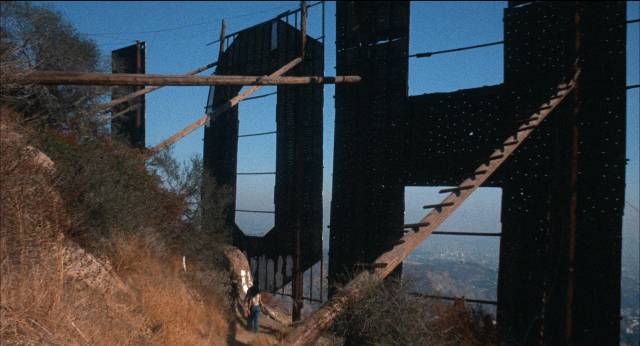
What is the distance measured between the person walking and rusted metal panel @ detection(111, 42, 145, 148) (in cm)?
720

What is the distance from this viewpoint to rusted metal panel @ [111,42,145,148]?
1512 cm

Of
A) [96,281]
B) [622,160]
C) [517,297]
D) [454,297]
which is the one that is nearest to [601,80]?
[622,160]

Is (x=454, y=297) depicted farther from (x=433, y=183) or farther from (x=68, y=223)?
(x=68, y=223)

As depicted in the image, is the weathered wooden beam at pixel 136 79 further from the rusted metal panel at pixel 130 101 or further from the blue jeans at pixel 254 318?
the rusted metal panel at pixel 130 101

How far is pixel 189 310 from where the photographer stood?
711cm

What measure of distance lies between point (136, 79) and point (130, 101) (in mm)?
10121

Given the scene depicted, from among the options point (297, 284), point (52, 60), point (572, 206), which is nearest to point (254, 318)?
point (297, 284)

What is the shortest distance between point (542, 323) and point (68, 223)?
7193mm

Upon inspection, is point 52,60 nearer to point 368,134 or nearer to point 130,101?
point 130,101

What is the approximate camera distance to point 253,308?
9.47m

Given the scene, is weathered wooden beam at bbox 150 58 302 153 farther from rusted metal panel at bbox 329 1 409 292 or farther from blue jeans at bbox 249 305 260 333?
blue jeans at bbox 249 305 260 333

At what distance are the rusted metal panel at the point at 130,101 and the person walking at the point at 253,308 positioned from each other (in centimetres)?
720

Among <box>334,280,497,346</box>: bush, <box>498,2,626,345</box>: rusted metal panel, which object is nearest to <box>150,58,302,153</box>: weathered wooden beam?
<box>498,2,626,345</box>: rusted metal panel

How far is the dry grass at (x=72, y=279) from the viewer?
4.46m
